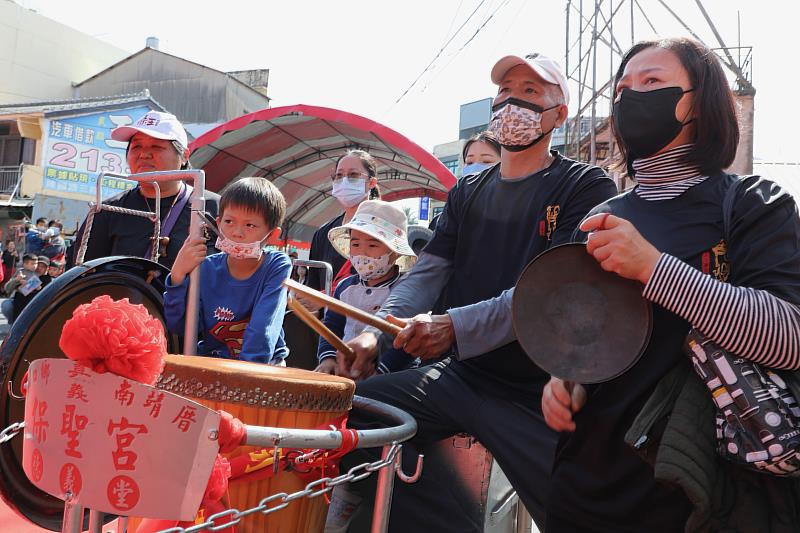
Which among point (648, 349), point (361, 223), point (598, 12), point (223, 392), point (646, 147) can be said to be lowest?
point (223, 392)

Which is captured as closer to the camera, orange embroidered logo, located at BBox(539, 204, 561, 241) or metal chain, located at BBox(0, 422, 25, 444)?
metal chain, located at BBox(0, 422, 25, 444)

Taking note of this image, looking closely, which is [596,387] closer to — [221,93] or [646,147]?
[646,147]

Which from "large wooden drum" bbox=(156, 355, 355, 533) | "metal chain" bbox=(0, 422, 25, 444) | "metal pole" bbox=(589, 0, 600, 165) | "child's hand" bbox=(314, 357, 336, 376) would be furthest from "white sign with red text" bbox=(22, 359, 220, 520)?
"metal pole" bbox=(589, 0, 600, 165)

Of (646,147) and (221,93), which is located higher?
(221,93)

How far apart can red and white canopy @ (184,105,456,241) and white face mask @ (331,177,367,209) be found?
280 cm

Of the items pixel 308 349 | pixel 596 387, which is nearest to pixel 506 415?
pixel 596 387

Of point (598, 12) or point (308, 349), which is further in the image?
point (598, 12)

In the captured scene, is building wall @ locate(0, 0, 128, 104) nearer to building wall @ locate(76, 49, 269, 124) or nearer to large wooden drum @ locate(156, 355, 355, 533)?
building wall @ locate(76, 49, 269, 124)

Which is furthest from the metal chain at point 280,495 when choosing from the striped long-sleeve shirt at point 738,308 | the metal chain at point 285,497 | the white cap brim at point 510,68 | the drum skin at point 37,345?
the white cap brim at point 510,68

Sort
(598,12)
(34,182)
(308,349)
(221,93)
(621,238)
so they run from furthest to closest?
(221,93) → (34,182) → (598,12) → (308,349) → (621,238)

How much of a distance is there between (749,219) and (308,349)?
2845 mm

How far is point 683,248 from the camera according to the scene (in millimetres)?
1589

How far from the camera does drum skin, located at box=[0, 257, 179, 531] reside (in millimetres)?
2109

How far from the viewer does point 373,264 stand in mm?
3195
